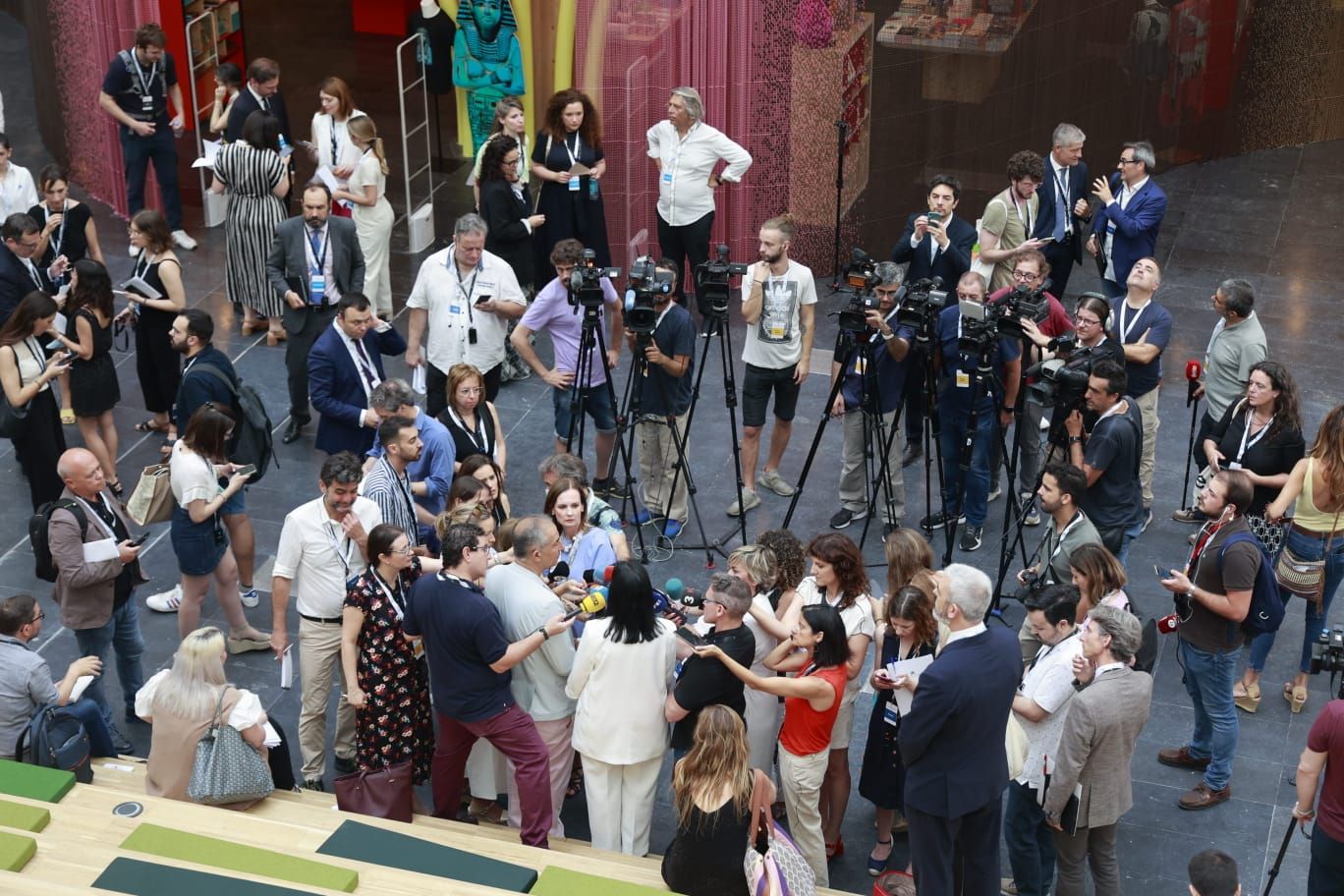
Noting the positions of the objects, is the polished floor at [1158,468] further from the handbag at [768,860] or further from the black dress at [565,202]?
the handbag at [768,860]

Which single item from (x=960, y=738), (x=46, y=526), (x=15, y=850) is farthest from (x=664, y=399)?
(x=15, y=850)

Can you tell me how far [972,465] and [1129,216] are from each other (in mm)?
2027

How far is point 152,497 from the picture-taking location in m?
7.43

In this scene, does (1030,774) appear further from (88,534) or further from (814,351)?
(814,351)

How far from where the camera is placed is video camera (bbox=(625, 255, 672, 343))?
8.03 metres

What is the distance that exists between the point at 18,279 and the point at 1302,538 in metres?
6.87

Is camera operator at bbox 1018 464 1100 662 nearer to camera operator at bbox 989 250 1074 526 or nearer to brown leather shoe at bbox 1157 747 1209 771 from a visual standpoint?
brown leather shoe at bbox 1157 747 1209 771

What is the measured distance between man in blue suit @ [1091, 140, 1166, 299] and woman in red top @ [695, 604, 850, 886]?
4.40 metres

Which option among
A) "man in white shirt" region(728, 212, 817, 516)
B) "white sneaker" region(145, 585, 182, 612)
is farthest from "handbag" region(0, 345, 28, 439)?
"man in white shirt" region(728, 212, 817, 516)

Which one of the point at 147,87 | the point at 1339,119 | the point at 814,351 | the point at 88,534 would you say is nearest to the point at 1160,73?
the point at 1339,119

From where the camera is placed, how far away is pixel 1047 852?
20.9 ft

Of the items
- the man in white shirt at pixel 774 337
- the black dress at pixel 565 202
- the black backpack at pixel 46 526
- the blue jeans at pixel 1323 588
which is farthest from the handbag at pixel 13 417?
the blue jeans at pixel 1323 588

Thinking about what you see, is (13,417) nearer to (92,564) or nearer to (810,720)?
(92,564)

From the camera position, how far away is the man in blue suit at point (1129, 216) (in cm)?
971
